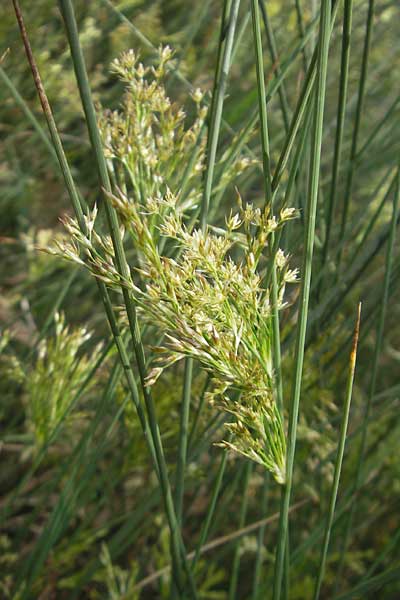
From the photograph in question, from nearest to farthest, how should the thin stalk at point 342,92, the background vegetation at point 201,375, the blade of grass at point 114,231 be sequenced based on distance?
1. the blade of grass at point 114,231
2. the thin stalk at point 342,92
3. the background vegetation at point 201,375

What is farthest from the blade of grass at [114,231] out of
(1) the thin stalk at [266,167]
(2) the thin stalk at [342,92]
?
(2) the thin stalk at [342,92]

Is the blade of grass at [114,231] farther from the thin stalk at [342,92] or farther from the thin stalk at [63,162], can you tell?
the thin stalk at [342,92]

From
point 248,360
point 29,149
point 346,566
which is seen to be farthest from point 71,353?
point 29,149

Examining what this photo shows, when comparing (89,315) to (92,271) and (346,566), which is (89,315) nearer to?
(346,566)

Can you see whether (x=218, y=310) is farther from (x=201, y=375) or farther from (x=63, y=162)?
(x=201, y=375)

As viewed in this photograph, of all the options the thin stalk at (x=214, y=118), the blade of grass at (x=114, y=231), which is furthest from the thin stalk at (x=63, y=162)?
the thin stalk at (x=214, y=118)

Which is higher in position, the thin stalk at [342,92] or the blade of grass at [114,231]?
the thin stalk at [342,92]

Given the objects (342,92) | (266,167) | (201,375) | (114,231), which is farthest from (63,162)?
(201,375)

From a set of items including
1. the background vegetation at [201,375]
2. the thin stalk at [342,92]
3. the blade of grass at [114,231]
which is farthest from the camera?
the background vegetation at [201,375]

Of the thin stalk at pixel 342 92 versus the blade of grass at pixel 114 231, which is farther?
the thin stalk at pixel 342 92
